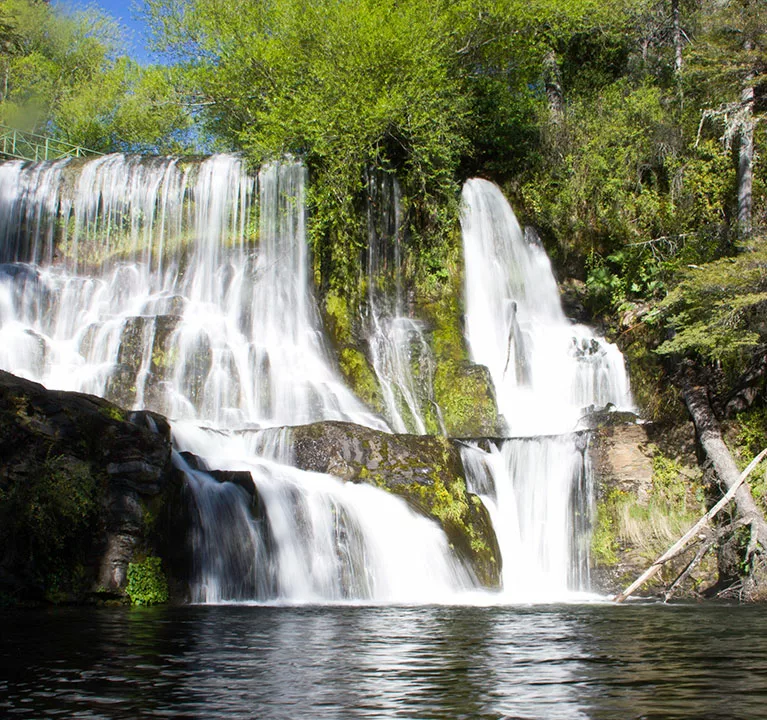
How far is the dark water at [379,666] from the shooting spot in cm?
456

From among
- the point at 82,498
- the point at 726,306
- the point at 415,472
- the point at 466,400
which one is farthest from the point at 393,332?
the point at 82,498

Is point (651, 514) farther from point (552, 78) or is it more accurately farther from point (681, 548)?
point (552, 78)

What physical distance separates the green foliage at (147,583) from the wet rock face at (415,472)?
370 cm

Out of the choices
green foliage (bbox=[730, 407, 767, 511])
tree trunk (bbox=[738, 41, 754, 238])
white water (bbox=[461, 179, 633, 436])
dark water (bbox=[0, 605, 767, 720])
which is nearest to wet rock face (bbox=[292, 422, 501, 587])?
dark water (bbox=[0, 605, 767, 720])

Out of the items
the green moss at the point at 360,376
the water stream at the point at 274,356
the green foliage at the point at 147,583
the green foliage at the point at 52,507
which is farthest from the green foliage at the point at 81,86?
the green foliage at the point at 147,583

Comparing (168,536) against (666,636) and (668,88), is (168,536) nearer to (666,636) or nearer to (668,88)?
(666,636)

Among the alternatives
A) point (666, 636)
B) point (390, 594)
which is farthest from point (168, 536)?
point (666, 636)

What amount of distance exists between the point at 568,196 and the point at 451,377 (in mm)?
7368

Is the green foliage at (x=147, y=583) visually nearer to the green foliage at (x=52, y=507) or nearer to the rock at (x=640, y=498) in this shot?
the green foliage at (x=52, y=507)

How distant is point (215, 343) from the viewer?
20453mm

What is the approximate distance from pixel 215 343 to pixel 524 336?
317 inches

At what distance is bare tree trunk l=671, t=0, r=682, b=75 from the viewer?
26891 millimetres

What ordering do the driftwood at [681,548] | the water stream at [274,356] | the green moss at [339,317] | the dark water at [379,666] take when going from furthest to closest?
the green moss at [339,317] → the water stream at [274,356] → the driftwood at [681,548] → the dark water at [379,666]

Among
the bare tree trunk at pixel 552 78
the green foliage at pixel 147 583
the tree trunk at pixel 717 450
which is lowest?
the green foliage at pixel 147 583
